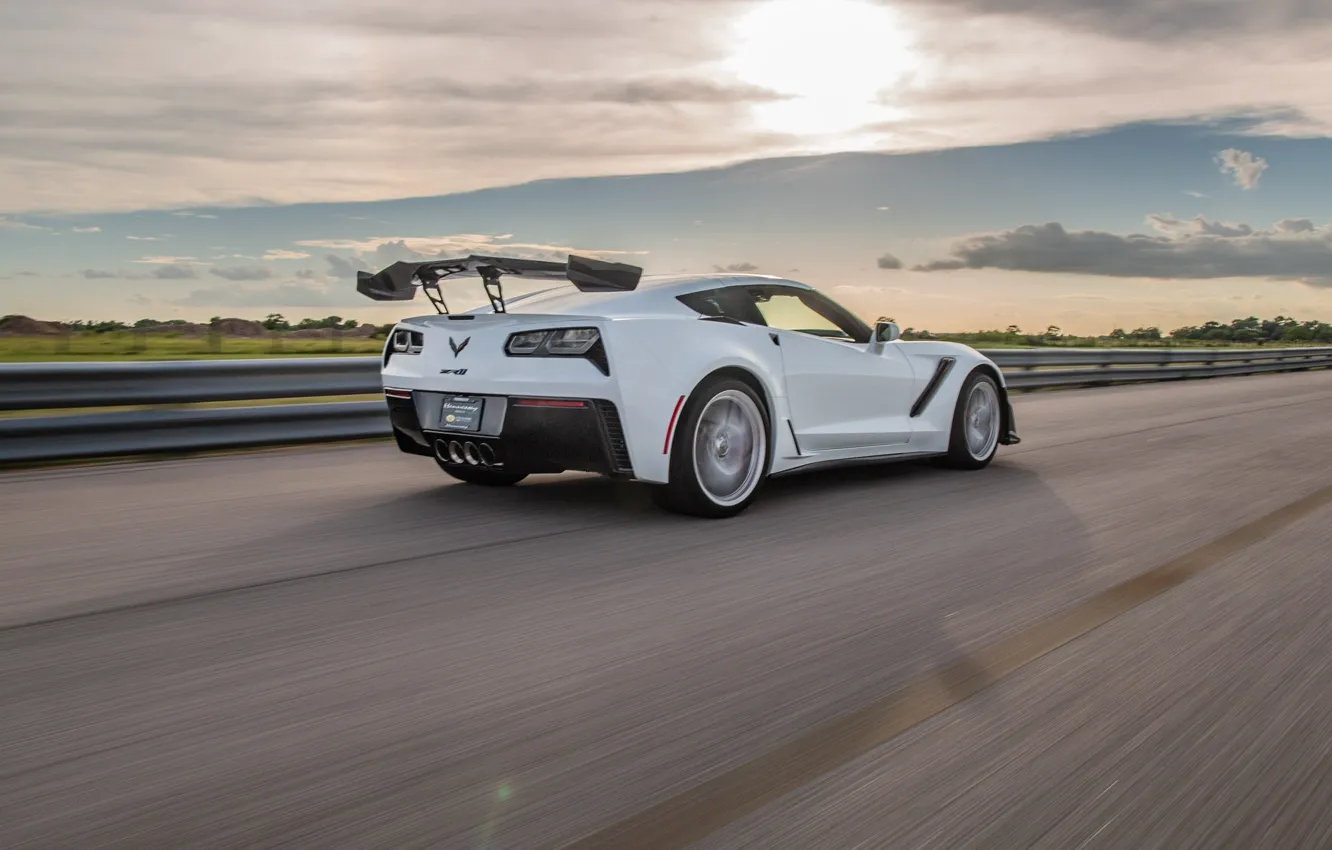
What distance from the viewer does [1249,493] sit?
801cm

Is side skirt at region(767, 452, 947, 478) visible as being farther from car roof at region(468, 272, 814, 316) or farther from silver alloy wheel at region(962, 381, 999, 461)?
car roof at region(468, 272, 814, 316)

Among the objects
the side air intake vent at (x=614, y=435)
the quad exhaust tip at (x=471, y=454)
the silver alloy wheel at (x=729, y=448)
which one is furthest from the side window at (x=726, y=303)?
the quad exhaust tip at (x=471, y=454)

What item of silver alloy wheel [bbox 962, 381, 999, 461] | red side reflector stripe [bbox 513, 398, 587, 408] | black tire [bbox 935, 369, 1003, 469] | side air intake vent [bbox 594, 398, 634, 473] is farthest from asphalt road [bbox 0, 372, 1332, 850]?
silver alloy wheel [bbox 962, 381, 999, 461]

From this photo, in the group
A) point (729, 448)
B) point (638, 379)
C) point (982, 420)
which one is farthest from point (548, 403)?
point (982, 420)

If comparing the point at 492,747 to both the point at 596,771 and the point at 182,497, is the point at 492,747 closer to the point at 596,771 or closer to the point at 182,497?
the point at 596,771

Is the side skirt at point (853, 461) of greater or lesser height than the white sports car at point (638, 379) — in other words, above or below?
below

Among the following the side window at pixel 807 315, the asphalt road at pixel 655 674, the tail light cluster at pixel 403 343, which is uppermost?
the side window at pixel 807 315

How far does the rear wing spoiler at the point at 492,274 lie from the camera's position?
6355 millimetres

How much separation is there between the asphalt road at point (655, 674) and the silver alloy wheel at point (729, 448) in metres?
0.19

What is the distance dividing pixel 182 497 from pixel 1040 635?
507cm

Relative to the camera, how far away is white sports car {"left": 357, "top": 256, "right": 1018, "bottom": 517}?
6223 millimetres

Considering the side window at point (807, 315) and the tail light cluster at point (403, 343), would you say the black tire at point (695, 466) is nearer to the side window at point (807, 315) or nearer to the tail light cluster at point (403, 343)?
the side window at point (807, 315)

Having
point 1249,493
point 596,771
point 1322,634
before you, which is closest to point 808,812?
point 596,771

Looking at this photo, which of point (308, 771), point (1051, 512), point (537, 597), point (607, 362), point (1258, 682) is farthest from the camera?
point (1051, 512)
